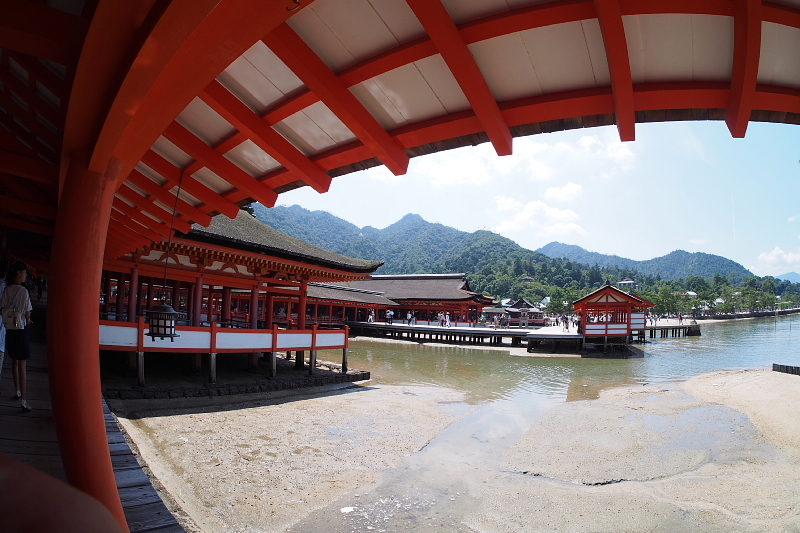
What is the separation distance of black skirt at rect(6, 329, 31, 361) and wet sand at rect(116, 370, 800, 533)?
2547 mm

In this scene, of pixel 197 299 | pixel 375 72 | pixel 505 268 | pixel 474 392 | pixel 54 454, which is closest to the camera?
pixel 375 72

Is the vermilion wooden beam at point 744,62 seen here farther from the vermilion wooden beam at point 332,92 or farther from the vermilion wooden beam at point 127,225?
the vermilion wooden beam at point 127,225

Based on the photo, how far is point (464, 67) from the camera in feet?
7.45

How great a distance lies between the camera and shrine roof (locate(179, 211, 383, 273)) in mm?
10720

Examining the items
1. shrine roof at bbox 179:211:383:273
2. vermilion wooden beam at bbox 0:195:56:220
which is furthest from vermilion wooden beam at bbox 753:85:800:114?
shrine roof at bbox 179:211:383:273

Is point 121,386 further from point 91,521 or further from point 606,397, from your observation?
point 606,397

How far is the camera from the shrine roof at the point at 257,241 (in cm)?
1072

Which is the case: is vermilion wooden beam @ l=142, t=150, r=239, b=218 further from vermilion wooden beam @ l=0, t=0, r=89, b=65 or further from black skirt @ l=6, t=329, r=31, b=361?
black skirt @ l=6, t=329, r=31, b=361

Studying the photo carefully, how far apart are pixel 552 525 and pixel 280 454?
171 inches

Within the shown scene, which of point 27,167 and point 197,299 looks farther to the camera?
point 197,299

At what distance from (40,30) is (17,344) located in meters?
4.07

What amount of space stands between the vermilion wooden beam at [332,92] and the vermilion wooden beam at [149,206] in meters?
2.49

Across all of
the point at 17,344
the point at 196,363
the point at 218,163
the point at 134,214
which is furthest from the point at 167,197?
the point at 196,363

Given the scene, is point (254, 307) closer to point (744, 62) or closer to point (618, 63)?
point (618, 63)
